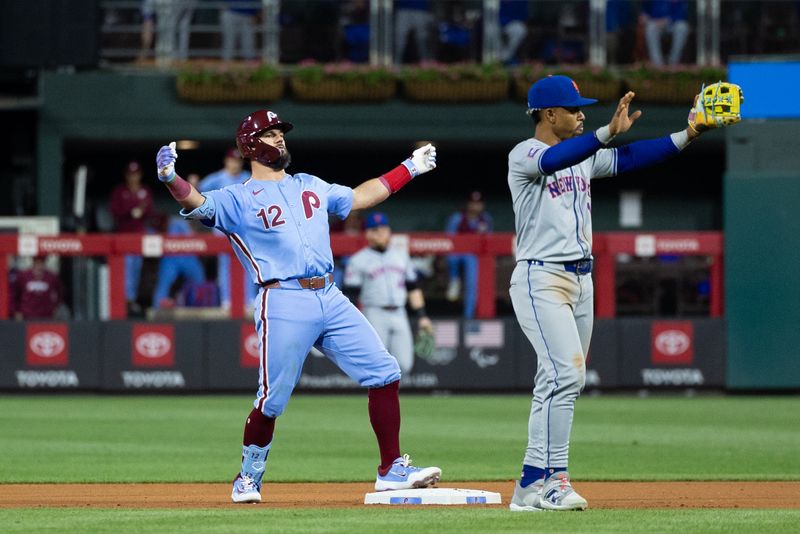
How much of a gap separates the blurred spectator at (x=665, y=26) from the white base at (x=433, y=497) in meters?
15.8

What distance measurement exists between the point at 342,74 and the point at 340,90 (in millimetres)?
268

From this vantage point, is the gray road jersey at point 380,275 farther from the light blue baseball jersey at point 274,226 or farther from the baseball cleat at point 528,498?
the baseball cleat at point 528,498

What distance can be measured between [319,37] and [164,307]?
5.68 meters

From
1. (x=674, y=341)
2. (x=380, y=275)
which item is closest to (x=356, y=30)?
(x=380, y=275)

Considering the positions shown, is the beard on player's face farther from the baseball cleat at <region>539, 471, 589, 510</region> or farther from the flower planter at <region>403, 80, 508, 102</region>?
the flower planter at <region>403, 80, 508, 102</region>

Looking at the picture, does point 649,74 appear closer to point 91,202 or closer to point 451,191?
point 451,191

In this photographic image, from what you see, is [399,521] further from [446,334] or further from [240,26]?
[240,26]

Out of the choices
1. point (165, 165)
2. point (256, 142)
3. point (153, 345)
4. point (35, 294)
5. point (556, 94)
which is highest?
point (556, 94)

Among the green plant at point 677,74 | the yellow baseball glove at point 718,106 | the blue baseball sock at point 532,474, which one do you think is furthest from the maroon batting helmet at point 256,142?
the green plant at point 677,74

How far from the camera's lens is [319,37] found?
23000 mm

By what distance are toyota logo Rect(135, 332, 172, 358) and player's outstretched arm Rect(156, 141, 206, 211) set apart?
38.0ft

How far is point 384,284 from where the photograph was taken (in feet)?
57.1

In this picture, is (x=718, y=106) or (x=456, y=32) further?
(x=456, y=32)

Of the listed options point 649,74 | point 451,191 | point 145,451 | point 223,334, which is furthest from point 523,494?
point 451,191
